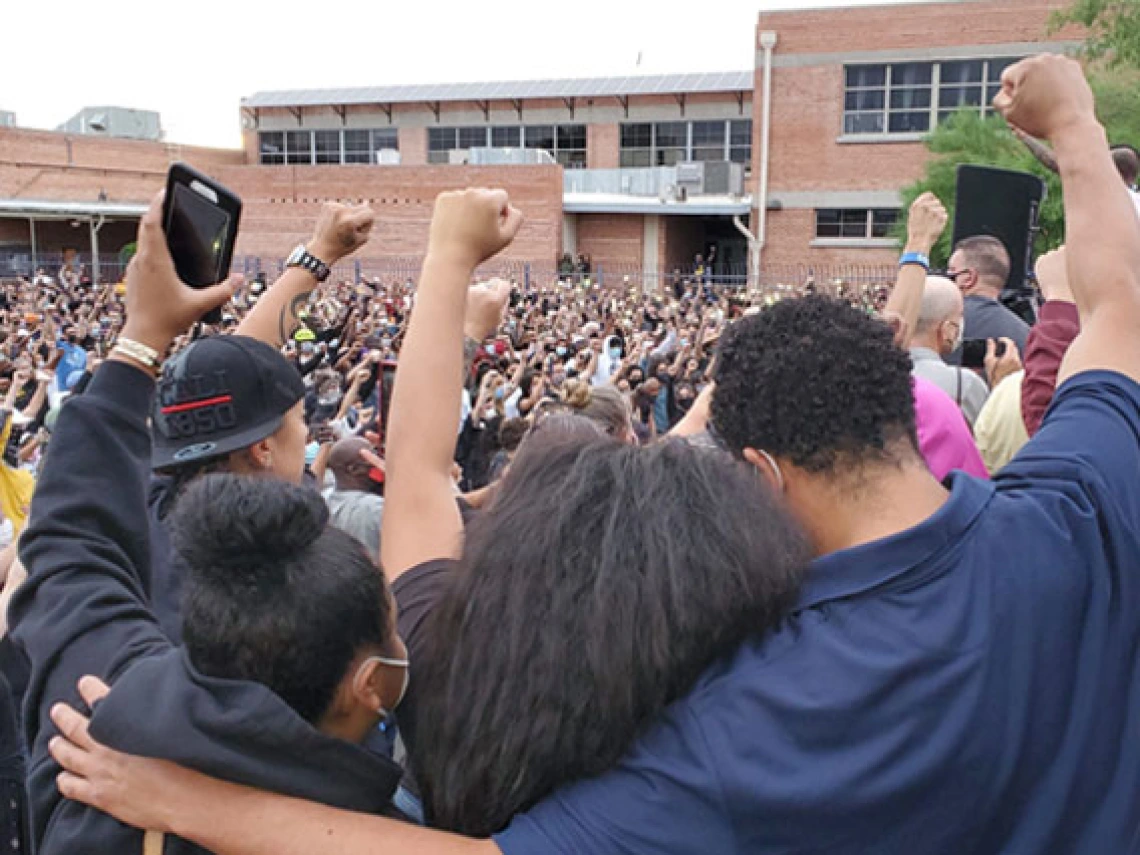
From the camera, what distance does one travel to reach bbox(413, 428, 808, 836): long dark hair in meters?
1.09

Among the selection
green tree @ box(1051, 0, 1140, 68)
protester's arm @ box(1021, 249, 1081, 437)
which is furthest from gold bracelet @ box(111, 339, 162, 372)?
green tree @ box(1051, 0, 1140, 68)

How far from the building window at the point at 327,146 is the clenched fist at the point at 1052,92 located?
4477cm

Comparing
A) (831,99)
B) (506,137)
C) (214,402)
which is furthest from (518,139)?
(214,402)

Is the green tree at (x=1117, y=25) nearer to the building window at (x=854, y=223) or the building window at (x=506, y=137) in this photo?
the building window at (x=854, y=223)

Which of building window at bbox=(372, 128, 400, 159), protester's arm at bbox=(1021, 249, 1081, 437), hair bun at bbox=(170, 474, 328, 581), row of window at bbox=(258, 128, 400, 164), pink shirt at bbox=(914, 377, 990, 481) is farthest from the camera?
row of window at bbox=(258, 128, 400, 164)

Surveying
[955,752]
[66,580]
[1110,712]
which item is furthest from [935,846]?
[66,580]

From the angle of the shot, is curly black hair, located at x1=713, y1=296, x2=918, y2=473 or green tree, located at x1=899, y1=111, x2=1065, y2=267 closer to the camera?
curly black hair, located at x1=713, y1=296, x2=918, y2=473

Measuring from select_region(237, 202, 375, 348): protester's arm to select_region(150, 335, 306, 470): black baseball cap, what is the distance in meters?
0.49

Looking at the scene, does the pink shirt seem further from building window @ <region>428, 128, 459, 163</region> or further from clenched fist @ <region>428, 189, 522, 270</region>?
building window @ <region>428, 128, 459, 163</region>

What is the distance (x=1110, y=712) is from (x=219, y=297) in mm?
1465

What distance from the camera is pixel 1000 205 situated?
4.18m

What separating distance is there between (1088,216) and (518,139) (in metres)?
40.8

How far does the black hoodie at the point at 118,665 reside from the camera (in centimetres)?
111

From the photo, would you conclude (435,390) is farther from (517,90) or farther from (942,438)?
(517,90)
